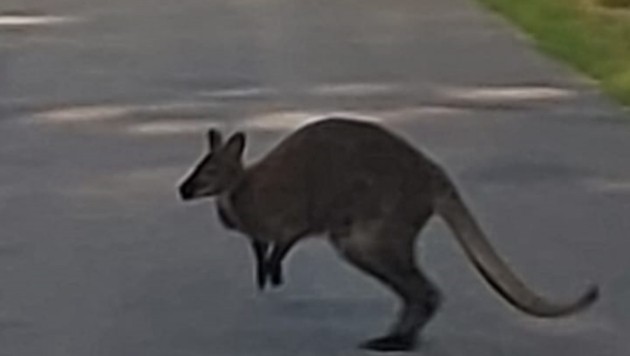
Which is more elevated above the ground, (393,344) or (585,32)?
(393,344)

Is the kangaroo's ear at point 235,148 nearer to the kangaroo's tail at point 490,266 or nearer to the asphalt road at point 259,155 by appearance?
the asphalt road at point 259,155

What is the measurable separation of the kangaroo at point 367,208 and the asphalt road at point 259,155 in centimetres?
26

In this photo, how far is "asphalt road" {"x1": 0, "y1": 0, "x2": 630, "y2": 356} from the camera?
795cm

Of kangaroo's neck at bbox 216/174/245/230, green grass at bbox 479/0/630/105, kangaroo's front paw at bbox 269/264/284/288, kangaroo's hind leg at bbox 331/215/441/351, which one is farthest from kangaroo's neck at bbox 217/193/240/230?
green grass at bbox 479/0/630/105

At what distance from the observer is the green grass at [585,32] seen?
14.3 meters

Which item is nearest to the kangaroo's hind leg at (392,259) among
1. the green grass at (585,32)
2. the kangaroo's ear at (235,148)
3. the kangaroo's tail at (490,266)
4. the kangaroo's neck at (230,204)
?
the kangaroo's tail at (490,266)

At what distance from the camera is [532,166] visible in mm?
11312

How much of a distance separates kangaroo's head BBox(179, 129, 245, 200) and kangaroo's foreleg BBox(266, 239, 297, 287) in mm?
251

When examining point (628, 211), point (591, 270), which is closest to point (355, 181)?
point (591, 270)

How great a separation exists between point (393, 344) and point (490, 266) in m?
0.38

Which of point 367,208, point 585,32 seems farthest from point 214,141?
point 585,32

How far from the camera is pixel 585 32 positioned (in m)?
16.5

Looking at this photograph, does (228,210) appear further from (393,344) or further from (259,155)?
(259,155)

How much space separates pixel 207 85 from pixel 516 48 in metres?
2.33
